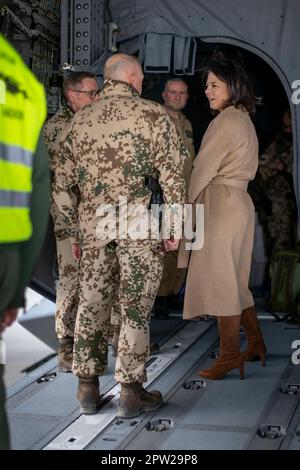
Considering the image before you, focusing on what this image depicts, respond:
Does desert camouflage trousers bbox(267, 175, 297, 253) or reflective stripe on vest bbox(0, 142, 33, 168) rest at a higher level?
reflective stripe on vest bbox(0, 142, 33, 168)

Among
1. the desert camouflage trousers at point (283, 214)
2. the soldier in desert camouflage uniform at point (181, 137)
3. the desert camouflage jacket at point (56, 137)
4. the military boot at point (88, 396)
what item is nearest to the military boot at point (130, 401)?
the military boot at point (88, 396)

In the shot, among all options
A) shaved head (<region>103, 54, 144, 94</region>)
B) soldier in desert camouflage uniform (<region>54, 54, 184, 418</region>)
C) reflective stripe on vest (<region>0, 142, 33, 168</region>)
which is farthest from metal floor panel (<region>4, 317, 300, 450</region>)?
reflective stripe on vest (<region>0, 142, 33, 168</region>)

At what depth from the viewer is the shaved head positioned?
4266 millimetres

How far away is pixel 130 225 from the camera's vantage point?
431 centimetres

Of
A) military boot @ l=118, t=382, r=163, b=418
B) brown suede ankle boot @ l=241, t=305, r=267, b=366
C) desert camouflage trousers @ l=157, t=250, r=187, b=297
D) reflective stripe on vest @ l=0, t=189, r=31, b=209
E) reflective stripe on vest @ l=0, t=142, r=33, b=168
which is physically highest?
reflective stripe on vest @ l=0, t=142, r=33, b=168

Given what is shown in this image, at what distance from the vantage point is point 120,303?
4355 millimetres

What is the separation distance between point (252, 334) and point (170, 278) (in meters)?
1.60

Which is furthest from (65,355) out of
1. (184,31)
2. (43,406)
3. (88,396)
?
(184,31)

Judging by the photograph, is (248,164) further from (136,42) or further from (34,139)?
(34,139)

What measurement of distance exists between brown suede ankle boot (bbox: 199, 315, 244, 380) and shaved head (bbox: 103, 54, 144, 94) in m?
1.46

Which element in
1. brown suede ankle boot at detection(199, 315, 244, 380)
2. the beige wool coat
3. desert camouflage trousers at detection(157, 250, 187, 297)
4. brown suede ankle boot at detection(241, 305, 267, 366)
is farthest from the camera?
desert camouflage trousers at detection(157, 250, 187, 297)

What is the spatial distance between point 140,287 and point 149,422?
2.19 feet

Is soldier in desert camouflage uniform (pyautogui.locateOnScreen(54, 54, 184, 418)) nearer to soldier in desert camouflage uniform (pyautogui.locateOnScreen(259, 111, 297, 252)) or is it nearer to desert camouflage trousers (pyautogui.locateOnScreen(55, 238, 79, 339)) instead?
desert camouflage trousers (pyautogui.locateOnScreen(55, 238, 79, 339))

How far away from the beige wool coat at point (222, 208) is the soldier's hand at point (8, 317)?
236cm
